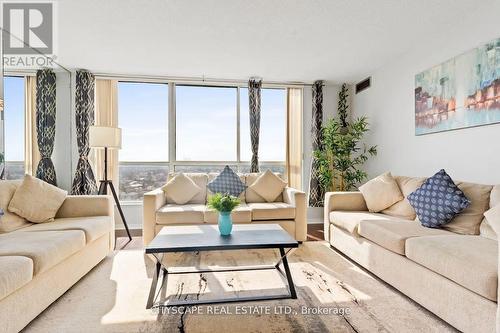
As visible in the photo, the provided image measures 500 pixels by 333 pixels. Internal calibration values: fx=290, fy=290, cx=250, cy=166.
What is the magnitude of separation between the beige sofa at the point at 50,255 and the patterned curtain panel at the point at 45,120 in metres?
1.81

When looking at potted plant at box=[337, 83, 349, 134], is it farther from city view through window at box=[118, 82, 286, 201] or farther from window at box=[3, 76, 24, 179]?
window at box=[3, 76, 24, 179]

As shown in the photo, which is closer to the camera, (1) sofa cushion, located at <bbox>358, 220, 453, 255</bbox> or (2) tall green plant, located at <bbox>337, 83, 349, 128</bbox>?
(1) sofa cushion, located at <bbox>358, 220, 453, 255</bbox>

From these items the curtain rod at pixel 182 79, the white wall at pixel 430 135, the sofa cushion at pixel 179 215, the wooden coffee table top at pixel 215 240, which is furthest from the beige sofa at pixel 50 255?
the white wall at pixel 430 135

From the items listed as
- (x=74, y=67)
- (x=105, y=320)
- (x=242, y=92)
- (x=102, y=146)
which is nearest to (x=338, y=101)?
(x=242, y=92)

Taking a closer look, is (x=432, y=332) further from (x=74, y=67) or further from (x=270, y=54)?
(x=74, y=67)

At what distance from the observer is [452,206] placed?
2.50 m

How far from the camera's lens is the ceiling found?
275 cm

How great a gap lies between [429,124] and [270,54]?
2187 millimetres

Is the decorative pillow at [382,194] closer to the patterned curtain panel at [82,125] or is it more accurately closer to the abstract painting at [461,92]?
the abstract painting at [461,92]

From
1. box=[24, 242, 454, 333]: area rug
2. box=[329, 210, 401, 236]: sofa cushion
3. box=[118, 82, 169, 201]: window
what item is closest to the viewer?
box=[24, 242, 454, 333]: area rug

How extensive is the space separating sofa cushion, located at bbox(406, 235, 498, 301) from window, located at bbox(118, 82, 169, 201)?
13.2ft

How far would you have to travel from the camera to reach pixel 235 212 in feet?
11.7

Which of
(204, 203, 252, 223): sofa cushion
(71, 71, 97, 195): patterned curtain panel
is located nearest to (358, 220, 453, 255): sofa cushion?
(204, 203, 252, 223): sofa cushion

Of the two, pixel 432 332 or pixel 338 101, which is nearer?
pixel 432 332
